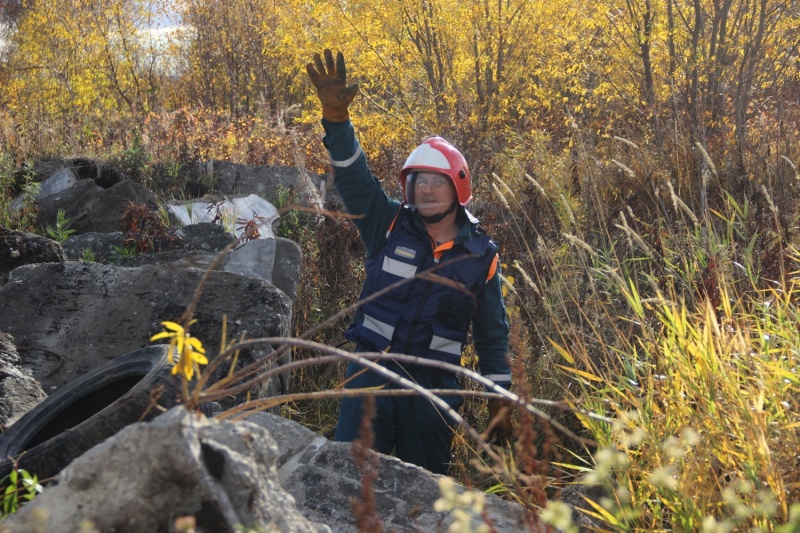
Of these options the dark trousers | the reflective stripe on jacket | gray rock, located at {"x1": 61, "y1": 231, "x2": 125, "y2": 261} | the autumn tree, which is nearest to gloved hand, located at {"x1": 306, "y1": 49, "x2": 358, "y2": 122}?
the reflective stripe on jacket

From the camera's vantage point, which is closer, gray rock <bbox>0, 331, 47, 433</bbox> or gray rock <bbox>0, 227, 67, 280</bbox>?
gray rock <bbox>0, 331, 47, 433</bbox>

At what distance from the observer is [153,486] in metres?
1.55

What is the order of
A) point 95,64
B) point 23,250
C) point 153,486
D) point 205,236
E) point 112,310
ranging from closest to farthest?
1. point 153,486
2. point 112,310
3. point 23,250
4. point 205,236
5. point 95,64

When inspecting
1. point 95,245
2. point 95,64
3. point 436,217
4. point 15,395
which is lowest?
point 15,395

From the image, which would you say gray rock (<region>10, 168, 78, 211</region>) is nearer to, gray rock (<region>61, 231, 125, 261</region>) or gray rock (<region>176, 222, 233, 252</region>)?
gray rock (<region>61, 231, 125, 261</region>)

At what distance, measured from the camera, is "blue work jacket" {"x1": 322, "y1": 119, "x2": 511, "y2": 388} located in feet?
12.2

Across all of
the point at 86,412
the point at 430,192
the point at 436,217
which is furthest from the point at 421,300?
the point at 86,412

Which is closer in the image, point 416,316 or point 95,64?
point 416,316

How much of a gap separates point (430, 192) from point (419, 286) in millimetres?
437

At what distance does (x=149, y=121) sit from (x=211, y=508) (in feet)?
32.6

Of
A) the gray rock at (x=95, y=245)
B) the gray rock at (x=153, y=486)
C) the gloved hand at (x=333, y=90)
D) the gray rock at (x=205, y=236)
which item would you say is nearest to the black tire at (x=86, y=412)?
the gray rock at (x=153, y=486)

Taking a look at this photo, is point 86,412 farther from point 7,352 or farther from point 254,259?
point 254,259

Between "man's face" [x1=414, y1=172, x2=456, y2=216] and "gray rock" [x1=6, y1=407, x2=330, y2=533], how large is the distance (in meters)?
2.35

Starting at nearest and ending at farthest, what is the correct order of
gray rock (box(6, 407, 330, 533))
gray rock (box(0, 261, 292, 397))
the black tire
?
1. gray rock (box(6, 407, 330, 533))
2. the black tire
3. gray rock (box(0, 261, 292, 397))
